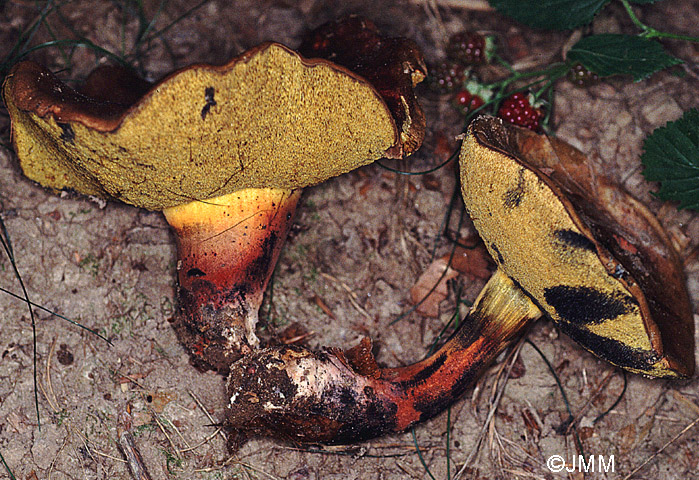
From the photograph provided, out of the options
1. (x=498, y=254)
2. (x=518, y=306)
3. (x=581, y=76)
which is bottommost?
(x=518, y=306)

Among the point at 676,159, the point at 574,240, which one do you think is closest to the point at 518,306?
the point at 574,240

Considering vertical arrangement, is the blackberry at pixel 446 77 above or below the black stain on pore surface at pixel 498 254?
above

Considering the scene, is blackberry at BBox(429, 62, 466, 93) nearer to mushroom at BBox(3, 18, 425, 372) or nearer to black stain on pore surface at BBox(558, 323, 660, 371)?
mushroom at BBox(3, 18, 425, 372)

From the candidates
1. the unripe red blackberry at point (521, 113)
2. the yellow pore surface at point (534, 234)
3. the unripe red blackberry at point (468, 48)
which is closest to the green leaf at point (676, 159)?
the unripe red blackberry at point (521, 113)

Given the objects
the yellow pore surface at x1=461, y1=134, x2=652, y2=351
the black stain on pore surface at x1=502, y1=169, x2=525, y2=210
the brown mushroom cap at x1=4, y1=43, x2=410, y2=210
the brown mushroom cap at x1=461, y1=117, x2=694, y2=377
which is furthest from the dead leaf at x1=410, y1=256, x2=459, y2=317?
the black stain on pore surface at x1=502, y1=169, x2=525, y2=210

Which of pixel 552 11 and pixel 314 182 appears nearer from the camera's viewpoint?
pixel 314 182

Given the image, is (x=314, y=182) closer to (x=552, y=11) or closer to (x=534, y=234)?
(x=534, y=234)

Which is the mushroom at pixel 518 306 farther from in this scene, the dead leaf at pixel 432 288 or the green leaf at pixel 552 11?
the green leaf at pixel 552 11
